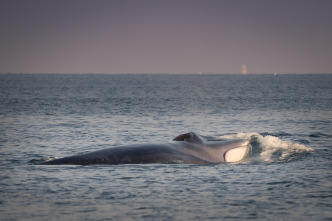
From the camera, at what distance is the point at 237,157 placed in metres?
19.4

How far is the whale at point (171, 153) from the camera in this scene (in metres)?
18.2

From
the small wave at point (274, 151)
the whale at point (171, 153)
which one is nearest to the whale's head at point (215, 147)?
the whale at point (171, 153)

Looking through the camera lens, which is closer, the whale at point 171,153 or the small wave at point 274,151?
the whale at point 171,153

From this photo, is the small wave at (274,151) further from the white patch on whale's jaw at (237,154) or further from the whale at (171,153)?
the whale at (171,153)

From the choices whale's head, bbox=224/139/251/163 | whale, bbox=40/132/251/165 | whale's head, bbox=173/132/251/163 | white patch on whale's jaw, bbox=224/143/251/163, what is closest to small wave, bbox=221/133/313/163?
white patch on whale's jaw, bbox=224/143/251/163

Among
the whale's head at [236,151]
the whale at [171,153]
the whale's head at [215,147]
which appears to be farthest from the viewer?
the whale's head at [236,151]

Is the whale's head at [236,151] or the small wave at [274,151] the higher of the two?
the whale's head at [236,151]

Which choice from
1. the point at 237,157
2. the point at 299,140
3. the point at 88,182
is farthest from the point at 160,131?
the point at 88,182

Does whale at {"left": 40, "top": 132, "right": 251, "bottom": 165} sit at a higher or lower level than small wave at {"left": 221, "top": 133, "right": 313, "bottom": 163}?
higher

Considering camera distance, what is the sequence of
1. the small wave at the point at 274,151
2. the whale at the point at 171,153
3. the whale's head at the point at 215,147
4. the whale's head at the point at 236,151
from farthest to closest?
1. the small wave at the point at 274,151
2. the whale's head at the point at 236,151
3. the whale's head at the point at 215,147
4. the whale at the point at 171,153

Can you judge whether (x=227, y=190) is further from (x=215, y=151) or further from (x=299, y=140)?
(x=299, y=140)

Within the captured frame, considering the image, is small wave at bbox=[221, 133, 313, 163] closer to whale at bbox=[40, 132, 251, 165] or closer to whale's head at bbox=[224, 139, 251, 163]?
whale's head at bbox=[224, 139, 251, 163]

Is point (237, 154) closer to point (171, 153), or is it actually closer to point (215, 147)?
point (215, 147)

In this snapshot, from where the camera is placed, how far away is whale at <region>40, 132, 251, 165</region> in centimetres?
1820
